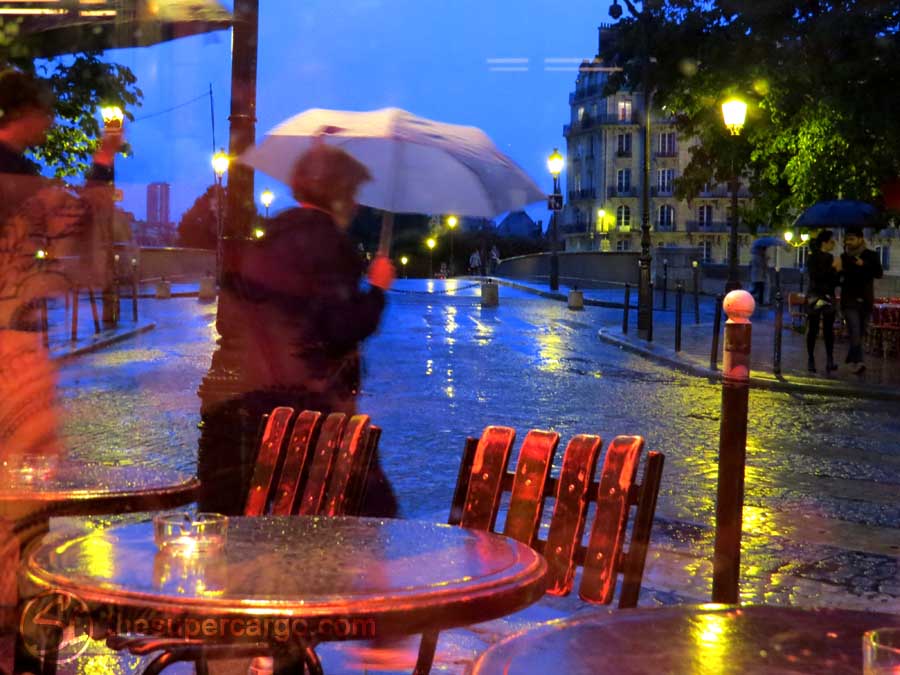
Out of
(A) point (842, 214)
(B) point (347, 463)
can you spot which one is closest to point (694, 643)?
(B) point (347, 463)

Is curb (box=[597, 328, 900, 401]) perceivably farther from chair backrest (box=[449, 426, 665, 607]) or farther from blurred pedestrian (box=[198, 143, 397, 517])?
chair backrest (box=[449, 426, 665, 607])

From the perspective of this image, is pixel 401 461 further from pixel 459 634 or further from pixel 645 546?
pixel 645 546

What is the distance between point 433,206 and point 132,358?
42.5 ft

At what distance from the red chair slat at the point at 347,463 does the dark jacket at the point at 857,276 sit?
512 inches

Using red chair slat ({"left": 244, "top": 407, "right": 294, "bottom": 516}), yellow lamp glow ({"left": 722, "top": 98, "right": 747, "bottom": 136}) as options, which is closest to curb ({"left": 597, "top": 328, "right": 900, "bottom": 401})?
yellow lamp glow ({"left": 722, "top": 98, "right": 747, "bottom": 136})

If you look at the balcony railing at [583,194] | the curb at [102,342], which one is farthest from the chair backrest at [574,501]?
the balcony railing at [583,194]

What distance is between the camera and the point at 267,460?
4.51m

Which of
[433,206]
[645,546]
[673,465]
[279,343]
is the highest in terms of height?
[433,206]

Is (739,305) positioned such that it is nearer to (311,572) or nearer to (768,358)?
(311,572)

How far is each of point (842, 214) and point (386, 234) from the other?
16.0 metres

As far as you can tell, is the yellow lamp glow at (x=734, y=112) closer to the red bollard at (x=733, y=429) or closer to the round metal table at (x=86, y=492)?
the red bollard at (x=733, y=429)

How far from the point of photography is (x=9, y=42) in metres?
5.93

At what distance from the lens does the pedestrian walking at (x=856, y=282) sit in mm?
16031

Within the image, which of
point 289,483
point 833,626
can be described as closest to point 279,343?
point 289,483
